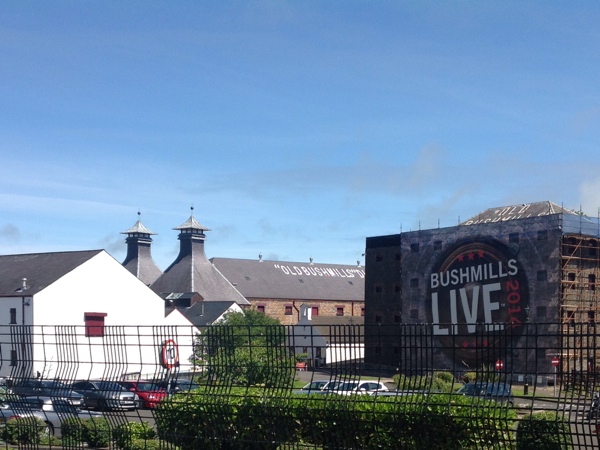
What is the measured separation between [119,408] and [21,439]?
4.01m

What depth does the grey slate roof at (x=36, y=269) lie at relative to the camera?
4612 cm

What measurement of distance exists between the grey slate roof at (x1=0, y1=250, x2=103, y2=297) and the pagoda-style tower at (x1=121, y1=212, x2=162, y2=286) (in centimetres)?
3747

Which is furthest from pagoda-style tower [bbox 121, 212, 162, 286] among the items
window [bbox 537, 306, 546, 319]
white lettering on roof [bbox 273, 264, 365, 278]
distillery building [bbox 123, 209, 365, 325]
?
window [bbox 537, 306, 546, 319]

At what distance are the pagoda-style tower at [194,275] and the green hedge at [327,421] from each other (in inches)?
2621

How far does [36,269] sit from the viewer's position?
161ft

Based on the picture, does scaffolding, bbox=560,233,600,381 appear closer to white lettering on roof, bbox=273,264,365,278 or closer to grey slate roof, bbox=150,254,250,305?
grey slate roof, bbox=150,254,250,305

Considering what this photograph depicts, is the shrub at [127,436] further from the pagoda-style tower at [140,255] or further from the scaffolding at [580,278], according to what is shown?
the pagoda-style tower at [140,255]

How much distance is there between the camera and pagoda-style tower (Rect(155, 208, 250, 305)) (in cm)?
8175

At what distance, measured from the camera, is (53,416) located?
950 inches

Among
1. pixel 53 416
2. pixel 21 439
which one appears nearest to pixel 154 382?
pixel 21 439

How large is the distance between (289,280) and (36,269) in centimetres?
4617

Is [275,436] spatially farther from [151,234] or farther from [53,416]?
[151,234]

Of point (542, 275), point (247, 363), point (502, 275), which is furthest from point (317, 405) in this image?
point (502, 275)

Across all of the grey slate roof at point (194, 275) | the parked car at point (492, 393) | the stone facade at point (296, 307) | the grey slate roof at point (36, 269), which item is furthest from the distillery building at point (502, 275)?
the stone facade at point (296, 307)
